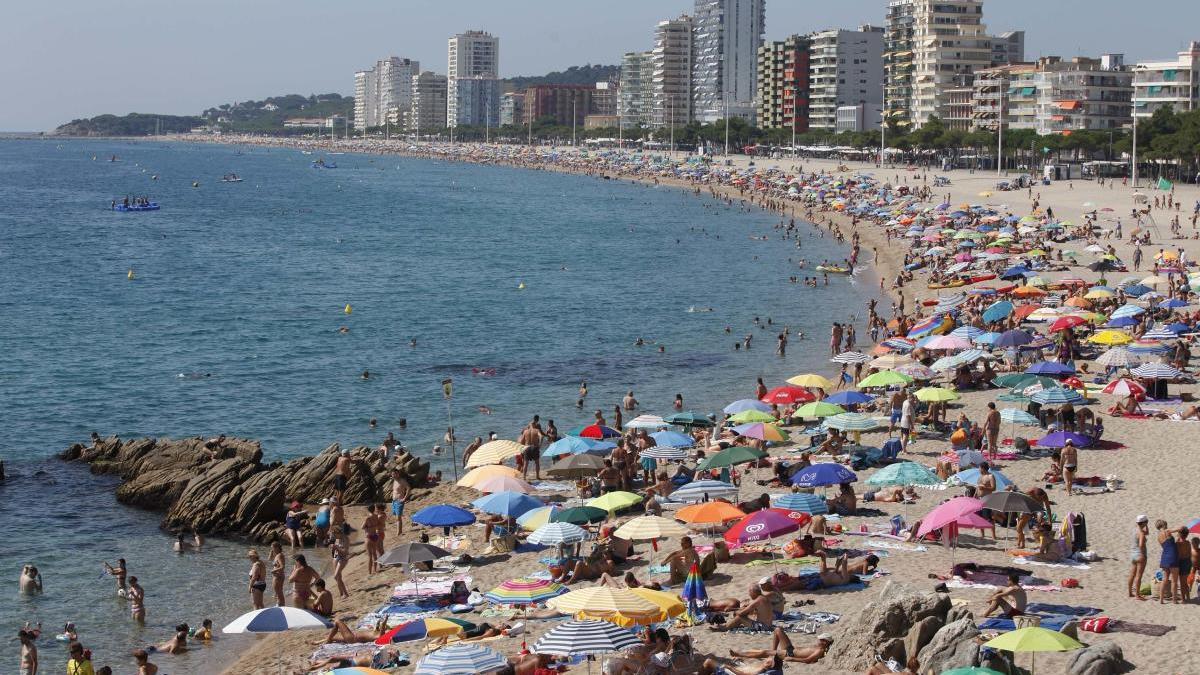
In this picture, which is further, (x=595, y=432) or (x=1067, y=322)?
(x=1067, y=322)

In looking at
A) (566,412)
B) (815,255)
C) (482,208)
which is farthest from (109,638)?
(482,208)

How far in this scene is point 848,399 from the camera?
2783 centimetres

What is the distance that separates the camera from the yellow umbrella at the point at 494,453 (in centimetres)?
2494

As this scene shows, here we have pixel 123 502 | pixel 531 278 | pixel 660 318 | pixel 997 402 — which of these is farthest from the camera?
pixel 531 278

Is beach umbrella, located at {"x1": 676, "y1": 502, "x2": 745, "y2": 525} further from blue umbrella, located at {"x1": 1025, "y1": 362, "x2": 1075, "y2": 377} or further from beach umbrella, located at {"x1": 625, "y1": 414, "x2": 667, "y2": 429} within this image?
blue umbrella, located at {"x1": 1025, "y1": 362, "x2": 1075, "y2": 377}

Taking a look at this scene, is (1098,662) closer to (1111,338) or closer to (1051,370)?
(1051,370)

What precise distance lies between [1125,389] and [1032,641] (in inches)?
636

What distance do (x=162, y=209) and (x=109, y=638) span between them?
356ft

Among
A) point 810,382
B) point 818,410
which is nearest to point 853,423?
point 818,410

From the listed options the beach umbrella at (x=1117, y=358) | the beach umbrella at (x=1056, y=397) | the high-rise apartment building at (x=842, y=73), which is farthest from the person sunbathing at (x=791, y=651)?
the high-rise apartment building at (x=842, y=73)

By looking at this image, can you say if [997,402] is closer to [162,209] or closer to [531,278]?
[531,278]

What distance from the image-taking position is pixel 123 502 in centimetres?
2670

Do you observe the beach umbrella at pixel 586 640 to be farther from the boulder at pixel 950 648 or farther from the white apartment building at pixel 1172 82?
the white apartment building at pixel 1172 82

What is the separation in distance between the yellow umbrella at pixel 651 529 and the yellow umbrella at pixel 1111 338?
16.7 m
